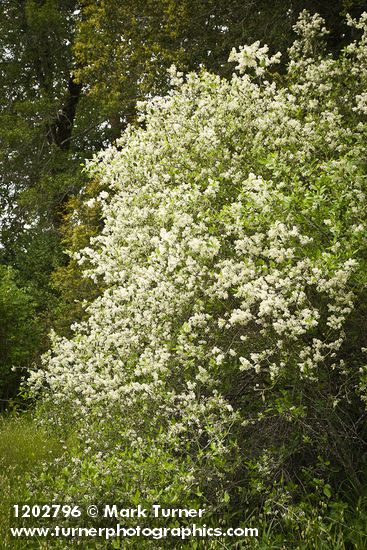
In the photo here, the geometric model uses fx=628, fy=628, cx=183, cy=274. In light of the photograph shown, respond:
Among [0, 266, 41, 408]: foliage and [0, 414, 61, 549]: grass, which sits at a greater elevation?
[0, 266, 41, 408]: foliage

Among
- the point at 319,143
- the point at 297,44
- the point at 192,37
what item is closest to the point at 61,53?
the point at 192,37

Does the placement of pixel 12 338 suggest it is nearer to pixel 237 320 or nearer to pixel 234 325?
pixel 234 325

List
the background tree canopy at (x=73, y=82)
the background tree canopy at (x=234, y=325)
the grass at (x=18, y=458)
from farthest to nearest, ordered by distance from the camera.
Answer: the background tree canopy at (x=73, y=82)
the grass at (x=18, y=458)
the background tree canopy at (x=234, y=325)

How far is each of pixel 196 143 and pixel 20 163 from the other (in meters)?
12.3

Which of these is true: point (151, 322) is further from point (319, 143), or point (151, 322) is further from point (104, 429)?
point (319, 143)

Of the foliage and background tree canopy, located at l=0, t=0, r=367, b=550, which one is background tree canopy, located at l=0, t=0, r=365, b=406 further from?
background tree canopy, located at l=0, t=0, r=367, b=550

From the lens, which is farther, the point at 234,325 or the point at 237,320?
the point at 234,325

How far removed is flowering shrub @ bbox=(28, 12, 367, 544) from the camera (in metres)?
4.23

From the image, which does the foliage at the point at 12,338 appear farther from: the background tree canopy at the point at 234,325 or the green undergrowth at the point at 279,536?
the green undergrowth at the point at 279,536

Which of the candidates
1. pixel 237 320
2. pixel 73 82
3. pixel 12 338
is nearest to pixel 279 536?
pixel 237 320

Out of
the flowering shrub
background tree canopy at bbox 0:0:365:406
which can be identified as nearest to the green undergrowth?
the flowering shrub

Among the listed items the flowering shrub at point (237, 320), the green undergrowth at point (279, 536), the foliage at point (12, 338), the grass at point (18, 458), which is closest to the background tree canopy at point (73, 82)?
the foliage at point (12, 338)

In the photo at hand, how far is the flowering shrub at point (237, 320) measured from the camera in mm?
4234

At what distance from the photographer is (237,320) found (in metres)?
4.21
